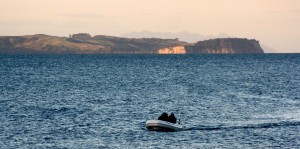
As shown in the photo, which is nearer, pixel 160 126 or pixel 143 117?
pixel 160 126

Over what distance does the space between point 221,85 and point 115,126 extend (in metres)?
58.8

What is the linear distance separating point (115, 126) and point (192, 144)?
1163 centimetres

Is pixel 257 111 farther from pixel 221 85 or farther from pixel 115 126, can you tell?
pixel 221 85

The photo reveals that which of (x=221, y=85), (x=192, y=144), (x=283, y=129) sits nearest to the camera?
(x=192, y=144)

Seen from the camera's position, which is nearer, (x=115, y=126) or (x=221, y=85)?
(x=115, y=126)

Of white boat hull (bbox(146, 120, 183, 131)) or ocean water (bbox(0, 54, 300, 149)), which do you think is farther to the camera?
Answer: white boat hull (bbox(146, 120, 183, 131))

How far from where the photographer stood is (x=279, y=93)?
307ft

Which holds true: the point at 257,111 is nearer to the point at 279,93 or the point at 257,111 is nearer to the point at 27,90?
the point at 279,93

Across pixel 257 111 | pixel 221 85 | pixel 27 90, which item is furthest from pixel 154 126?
pixel 221 85

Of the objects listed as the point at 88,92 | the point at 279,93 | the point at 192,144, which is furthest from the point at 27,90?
the point at 192,144

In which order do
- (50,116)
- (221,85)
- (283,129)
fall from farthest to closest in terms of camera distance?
(221,85) → (50,116) → (283,129)

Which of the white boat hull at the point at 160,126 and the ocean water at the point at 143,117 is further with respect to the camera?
the white boat hull at the point at 160,126

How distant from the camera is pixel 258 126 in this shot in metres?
57.1

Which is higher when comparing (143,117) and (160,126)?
(160,126)
